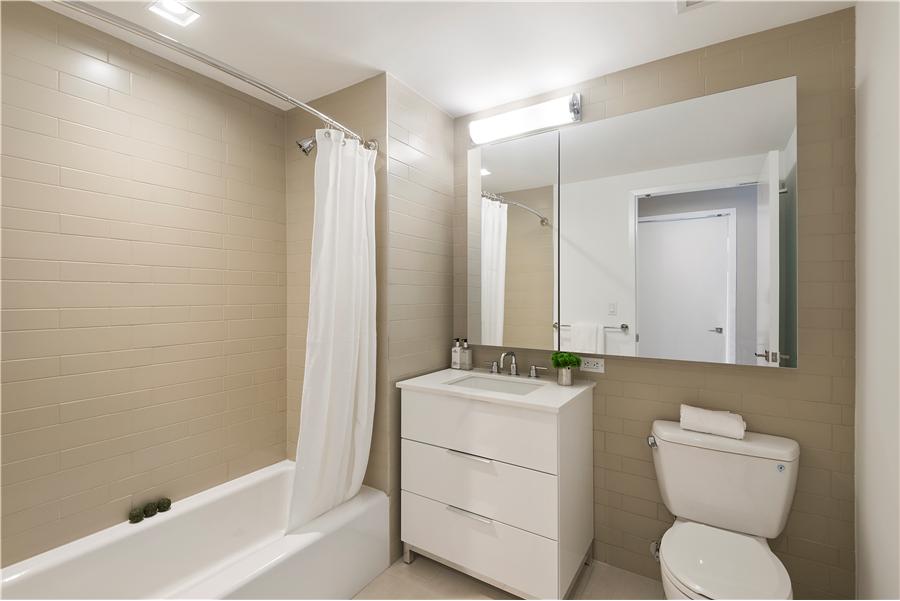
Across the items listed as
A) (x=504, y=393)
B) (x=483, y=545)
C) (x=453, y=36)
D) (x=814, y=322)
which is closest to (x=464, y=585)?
(x=483, y=545)

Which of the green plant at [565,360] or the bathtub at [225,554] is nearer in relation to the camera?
the bathtub at [225,554]

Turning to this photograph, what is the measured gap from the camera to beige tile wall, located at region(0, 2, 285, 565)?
1548 mm

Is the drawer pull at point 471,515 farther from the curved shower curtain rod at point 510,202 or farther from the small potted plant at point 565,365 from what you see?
the curved shower curtain rod at point 510,202

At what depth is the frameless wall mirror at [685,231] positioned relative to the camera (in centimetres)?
168

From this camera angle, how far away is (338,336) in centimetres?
195

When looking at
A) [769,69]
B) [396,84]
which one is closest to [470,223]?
[396,84]

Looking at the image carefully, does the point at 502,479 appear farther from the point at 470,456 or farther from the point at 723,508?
the point at 723,508

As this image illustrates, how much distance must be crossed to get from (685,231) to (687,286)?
0.25 meters

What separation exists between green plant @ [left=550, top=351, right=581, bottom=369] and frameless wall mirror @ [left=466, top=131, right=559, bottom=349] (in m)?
0.14

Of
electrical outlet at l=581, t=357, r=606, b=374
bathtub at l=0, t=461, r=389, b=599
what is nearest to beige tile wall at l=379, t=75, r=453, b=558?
bathtub at l=0, t=461, r=389, b=599

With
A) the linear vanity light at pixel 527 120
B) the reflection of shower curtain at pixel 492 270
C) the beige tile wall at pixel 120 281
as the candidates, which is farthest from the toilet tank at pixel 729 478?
the beige tile wall at pixel 120 281

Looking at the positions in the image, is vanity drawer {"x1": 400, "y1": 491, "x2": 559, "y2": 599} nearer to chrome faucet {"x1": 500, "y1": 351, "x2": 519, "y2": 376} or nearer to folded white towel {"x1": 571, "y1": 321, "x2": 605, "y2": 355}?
chrome faucet {"x1": 500, "y1": 351, "x2": 519, "y2": 376}

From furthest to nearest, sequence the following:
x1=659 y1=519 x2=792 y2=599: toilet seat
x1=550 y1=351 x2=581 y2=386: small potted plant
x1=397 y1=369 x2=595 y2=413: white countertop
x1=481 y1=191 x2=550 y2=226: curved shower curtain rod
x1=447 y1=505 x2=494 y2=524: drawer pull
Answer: x1=481 y1=191 x2=550 y2=226: curved shower curtain rod, x1=550 y1=351 x2=581 y2=386: small potted plant, x1=447 y1=505 x2=494 y2=524: drawer pull, x1=397 y1=369 x2=595 y2=413: white countertop, x1=659 y1=519 x2=792 y2=599: toilet seat

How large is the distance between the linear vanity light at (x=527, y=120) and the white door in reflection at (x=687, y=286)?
68 centimetres
